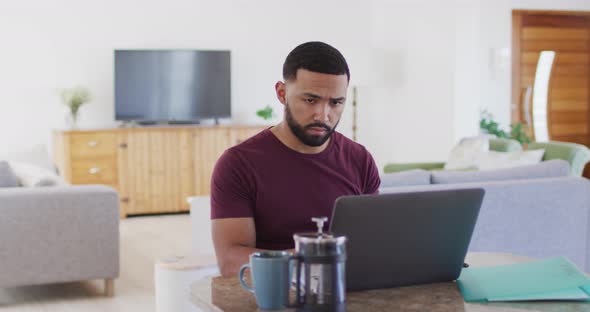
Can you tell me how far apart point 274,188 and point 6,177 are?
324 centimetres

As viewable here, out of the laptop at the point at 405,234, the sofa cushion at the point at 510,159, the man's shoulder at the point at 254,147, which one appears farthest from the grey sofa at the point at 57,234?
the laptop at the point at 405,234

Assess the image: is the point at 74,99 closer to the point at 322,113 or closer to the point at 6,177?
the point at 6,177

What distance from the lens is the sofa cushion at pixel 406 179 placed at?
4.32 metres

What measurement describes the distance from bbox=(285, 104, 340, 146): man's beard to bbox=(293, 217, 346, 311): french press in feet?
2.03

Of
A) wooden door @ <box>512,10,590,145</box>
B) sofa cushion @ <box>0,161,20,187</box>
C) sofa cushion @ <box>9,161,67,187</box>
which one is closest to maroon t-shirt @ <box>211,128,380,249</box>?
sofa cushion @ <box>9,161,67,187</box>

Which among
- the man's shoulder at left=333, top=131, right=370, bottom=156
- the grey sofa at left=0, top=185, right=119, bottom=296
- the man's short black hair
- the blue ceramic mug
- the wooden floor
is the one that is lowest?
the wooden floor

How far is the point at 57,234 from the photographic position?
4.74 metres

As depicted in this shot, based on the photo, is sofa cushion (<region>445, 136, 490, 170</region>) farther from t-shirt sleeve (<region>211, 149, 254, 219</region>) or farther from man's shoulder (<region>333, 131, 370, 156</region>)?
t-shirt sleeve (<region>211, 149, 254, 219</region>)

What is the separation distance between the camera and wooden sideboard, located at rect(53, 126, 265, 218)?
787 cm

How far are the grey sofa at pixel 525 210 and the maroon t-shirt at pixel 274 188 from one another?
1923 millimetres

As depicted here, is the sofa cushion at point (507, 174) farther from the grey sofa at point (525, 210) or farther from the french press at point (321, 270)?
the french press at point (321, 270)

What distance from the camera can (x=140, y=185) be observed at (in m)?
8.13

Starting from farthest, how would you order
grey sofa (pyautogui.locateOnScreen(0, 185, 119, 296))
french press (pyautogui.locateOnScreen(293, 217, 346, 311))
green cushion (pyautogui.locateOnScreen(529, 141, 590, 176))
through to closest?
green cushion (pyautogui.locateOnScreen(529, 141, 590, 176))
grey sofa (pyautogui.locateOnScreen(0, 185, 119, 296))
french press (pyautogui.locateOnScreen(293, 217, 346, 311))

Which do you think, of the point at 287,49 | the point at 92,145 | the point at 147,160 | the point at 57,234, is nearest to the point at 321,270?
the point at 57,234
